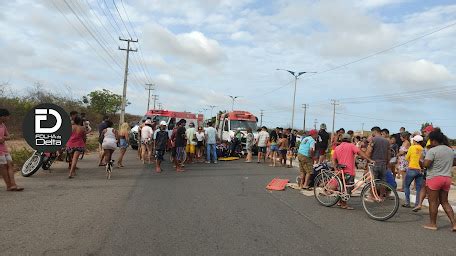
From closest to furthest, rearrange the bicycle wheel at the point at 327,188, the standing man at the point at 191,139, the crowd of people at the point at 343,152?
the crowd of people at the point at 343,152 → the bicycle wheel at the point at 327,188 → the standing man at the point at 191,139

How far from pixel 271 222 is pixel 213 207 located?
5.00 feet

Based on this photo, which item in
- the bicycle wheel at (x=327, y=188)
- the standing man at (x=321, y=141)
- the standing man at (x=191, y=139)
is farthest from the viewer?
the standing man at (x=191, y=139)

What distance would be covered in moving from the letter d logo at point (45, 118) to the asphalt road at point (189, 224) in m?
1.33

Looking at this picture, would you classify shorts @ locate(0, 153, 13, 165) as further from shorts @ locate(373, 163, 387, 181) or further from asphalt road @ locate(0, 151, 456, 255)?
shorts @ locate(373, 163, 387, 181)

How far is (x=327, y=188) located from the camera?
378 inches

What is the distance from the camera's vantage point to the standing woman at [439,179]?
7.67 m

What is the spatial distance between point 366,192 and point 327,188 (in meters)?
1.08

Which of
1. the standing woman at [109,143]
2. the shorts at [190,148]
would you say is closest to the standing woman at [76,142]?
the standing woman at [109,143]

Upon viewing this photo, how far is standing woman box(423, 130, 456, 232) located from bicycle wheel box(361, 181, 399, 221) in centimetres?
62

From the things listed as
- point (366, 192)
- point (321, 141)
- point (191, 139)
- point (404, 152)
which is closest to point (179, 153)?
point (191, 139)

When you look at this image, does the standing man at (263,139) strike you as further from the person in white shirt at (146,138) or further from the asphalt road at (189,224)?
the asphalt road at (189,224)

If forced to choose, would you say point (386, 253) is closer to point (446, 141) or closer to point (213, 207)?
point (446, 141)

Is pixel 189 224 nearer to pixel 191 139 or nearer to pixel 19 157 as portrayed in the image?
pixel 19 157

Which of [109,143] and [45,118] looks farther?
[109,143]
